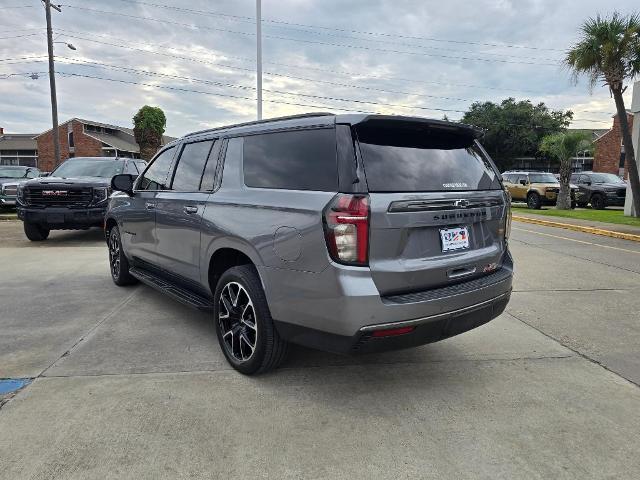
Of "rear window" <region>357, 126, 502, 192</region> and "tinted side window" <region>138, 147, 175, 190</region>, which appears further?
"tinted side window" <region>138, 147, 175, 190</region>

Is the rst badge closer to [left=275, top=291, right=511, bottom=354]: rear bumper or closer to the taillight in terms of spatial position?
[left=275, top=291, right=511, bottom=354]: rear bumper

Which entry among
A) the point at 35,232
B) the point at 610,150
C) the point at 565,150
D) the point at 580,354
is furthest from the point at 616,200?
the point at 610,150

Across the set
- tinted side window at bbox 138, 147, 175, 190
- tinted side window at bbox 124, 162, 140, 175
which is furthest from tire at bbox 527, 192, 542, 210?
tinted side window at bbox 138, 147, 175, 190

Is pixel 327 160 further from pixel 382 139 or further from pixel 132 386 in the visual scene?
pixel 132 386

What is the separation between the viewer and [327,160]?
294 cm

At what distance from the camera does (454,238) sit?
3.12 m

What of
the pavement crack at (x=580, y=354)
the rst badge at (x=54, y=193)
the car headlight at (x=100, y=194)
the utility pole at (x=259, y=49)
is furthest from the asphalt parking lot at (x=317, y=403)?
the utility pole at (x=259, y=49)

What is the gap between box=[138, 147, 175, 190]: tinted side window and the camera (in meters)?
4.82

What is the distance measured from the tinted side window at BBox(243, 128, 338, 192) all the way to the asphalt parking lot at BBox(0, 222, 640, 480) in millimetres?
1438

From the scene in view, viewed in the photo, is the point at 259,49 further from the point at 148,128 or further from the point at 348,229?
the point at 148,128

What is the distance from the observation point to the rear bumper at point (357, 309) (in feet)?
8.84

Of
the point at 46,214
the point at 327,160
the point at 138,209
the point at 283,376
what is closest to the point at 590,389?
the point at 283,376

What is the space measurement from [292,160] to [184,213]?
1.44 metres

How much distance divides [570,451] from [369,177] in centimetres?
189
